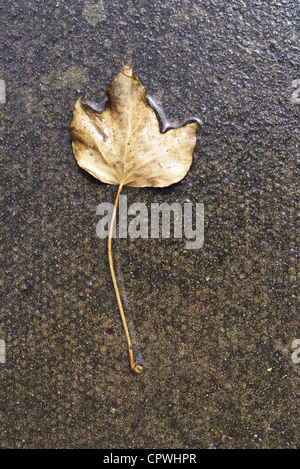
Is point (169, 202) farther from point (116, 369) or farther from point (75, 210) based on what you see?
point (116, 369)

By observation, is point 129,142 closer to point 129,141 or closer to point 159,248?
point 129,141

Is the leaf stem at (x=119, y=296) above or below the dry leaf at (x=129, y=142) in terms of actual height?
below

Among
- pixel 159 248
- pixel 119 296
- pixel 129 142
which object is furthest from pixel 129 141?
pixel 119 296

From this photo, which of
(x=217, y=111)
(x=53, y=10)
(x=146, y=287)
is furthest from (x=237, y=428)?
(x=53, y=10)

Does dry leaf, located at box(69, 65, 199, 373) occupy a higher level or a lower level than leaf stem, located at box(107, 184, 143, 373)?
higher
